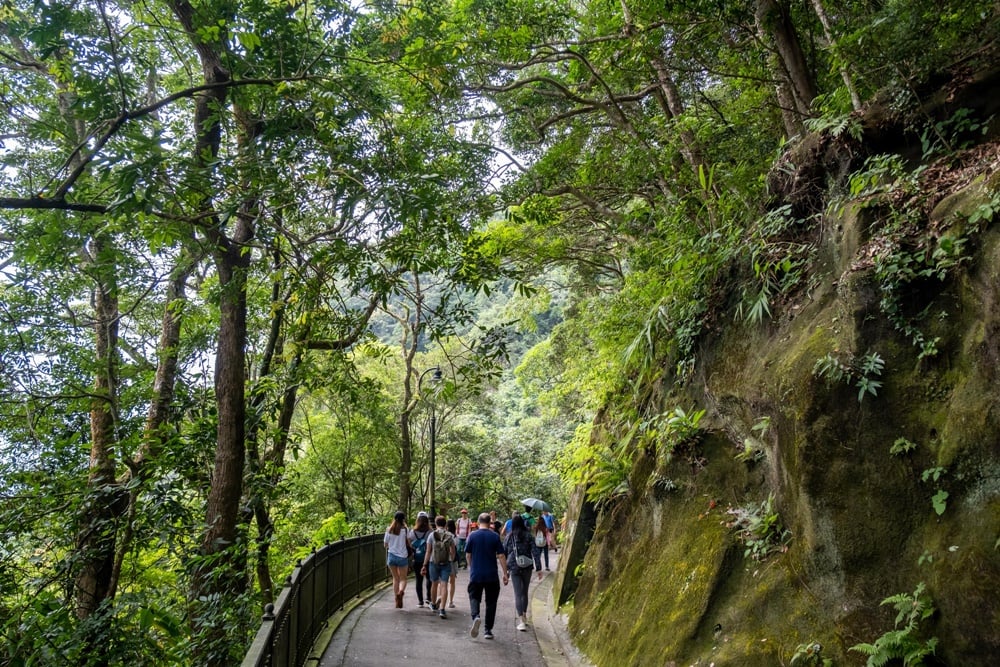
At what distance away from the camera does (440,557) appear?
418 inches

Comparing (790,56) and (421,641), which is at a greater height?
(790,56)

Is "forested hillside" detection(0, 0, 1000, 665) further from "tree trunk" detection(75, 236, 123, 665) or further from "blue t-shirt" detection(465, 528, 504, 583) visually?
"blue t-shirt" detection(465, 528, 504, 583)

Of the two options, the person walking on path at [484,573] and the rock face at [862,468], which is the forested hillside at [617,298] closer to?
the rock face at [862,468]

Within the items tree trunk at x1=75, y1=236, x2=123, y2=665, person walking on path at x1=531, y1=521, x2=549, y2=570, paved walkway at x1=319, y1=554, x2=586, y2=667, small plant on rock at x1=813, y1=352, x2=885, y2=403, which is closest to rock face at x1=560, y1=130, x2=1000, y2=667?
small plant on rock at x1=813, y1=352, x2=885, y2=403

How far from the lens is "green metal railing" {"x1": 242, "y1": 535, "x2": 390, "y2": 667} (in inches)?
192

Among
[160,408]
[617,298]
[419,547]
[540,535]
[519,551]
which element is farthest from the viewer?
[540,535]

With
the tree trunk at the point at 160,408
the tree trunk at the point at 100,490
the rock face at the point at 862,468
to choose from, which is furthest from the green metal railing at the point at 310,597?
the rock face at the point at 862,468

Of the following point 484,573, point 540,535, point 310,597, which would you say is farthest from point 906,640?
point 540,535

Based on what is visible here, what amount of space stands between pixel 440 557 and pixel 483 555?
186 cm

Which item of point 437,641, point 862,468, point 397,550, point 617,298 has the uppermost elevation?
point 617,298

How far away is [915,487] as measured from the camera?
4.87 m

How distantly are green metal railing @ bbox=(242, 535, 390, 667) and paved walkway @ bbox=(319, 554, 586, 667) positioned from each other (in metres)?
0.42

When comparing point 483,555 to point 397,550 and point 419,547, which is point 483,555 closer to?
point 397,550

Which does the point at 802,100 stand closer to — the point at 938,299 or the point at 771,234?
the point at 771,234
